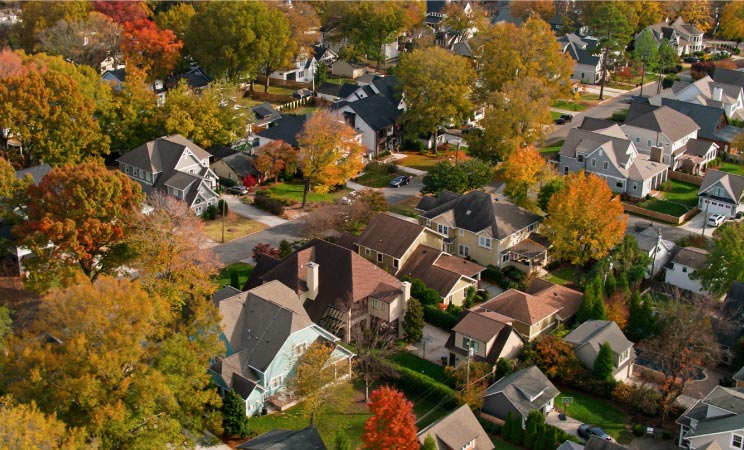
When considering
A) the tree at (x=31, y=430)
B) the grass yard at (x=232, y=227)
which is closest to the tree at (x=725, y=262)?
the grass yard at (x=232, y=227)

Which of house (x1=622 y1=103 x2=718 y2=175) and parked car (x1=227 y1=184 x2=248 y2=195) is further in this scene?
house (x1=622 y1=103 x2=718 y2=175)

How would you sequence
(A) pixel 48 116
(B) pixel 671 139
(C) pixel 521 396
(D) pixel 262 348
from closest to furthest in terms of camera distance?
(C) pixel 521 396
(D) pixel 262 348
(A) pixel 48 116
(B) pixel 671 139

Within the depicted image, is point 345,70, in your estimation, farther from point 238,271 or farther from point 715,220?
point 238,271

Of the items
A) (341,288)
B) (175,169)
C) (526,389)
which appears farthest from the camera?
(175,169)

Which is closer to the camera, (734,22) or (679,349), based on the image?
(679,349)

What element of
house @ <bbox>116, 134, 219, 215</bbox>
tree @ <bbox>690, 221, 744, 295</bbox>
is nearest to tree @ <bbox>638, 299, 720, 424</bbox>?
tree @ <bbox>690, 221, 744, 295</bbox>

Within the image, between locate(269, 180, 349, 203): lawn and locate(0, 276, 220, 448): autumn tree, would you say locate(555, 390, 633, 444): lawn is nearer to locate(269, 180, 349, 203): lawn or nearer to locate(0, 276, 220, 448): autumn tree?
locate(0, 276, 220, 448): autumn tree

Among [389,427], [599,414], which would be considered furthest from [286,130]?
[389,427]

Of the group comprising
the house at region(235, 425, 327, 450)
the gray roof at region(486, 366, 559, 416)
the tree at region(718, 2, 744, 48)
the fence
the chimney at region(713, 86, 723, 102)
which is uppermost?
the tree at region(718, 2, 744, 48)
